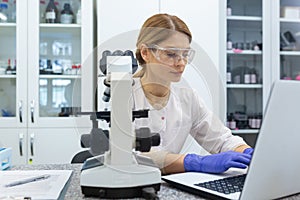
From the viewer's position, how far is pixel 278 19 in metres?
2.54

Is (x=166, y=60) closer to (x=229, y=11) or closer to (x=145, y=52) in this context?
(x=145, y=52)

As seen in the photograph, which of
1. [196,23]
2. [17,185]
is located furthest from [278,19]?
[17,185]

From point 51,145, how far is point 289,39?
1.96m

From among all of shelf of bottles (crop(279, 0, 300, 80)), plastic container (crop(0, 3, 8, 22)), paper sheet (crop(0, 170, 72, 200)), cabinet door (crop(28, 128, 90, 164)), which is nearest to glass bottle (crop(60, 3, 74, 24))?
plastic container (crop(0, 3, 8, 22))

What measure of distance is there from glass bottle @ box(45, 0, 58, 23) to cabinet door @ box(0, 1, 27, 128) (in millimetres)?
169

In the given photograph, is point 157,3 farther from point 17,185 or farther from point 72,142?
point 17,185

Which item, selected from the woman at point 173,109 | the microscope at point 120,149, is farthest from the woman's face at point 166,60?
the microscope at point 120,149

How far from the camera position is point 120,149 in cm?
73

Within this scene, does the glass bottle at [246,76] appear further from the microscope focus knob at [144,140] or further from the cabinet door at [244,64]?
the microscope focus knob at [144,140]

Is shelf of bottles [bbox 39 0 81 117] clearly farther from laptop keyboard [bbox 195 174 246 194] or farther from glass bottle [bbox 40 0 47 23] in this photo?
laptop keyboard [bbox 195 174 246 194]

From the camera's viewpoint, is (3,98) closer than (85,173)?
No

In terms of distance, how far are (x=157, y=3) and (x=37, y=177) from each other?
1634 mm

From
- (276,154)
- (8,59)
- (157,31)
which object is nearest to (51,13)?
(8,59)

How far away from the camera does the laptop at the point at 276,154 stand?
1.87 ft
